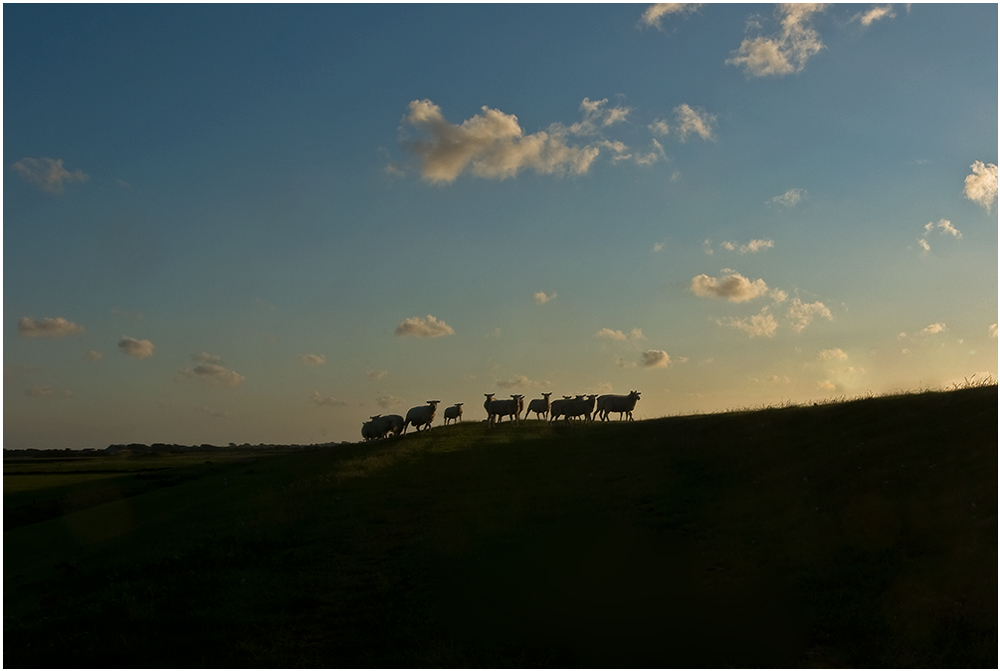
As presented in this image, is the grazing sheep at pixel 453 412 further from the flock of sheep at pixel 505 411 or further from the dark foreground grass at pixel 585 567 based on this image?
the dark foreground grass at pixel 585 567

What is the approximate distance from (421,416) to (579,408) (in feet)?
40.9

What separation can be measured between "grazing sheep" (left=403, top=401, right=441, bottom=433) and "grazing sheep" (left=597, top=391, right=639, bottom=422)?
43.6ft

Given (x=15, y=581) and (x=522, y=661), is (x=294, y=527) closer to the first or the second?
(x=15, y=581)

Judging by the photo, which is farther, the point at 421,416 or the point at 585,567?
the point at 421,416

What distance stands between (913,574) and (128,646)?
1549 cm

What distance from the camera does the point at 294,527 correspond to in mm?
21391

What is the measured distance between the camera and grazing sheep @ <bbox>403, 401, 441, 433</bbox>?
2035 inches

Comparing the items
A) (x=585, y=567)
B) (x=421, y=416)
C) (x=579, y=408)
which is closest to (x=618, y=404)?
(x=579, y=408)

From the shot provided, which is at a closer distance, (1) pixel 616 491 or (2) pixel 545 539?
(2) pixel 545 539

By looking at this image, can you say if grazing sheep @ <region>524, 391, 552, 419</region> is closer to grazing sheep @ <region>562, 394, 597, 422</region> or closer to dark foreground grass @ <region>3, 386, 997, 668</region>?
grazing sheep @ <region>562, 394, 597, 422</region>

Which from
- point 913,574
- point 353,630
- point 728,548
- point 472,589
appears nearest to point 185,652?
point 353,630

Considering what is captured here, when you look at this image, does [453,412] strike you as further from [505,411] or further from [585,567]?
[585,567]

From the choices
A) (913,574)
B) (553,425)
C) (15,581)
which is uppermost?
(553,425)

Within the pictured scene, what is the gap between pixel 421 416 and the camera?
51.8 meters
